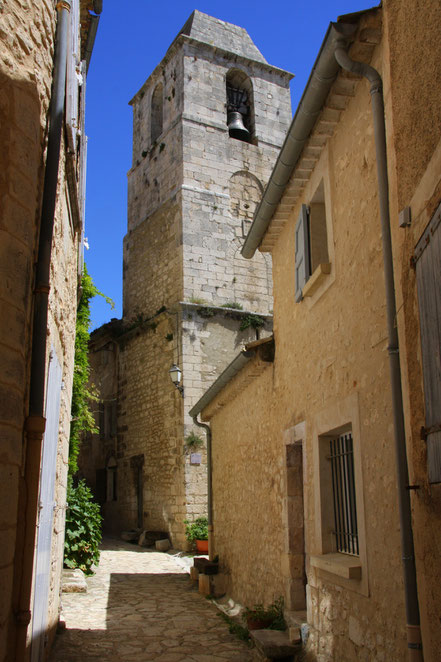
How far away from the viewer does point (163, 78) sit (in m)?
18.3

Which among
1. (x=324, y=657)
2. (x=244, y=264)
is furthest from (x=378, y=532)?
(x=244, y=264)

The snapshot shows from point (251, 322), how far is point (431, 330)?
13.1 meters

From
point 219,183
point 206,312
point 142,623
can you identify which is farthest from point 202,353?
point 142,623

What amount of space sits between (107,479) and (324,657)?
46.3ft

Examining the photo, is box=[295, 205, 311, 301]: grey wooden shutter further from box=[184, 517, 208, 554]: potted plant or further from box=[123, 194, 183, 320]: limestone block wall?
box=[123, 194, 183, 320]: limestone block wall

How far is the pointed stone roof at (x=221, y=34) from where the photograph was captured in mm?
18016

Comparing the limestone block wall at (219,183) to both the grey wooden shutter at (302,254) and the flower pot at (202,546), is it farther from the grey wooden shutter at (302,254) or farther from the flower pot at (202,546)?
the grey wooden shutter at (302,254)

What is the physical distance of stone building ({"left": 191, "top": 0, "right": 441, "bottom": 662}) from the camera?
9.62 ft

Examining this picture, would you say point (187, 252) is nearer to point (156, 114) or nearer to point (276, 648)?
point (156, 114)

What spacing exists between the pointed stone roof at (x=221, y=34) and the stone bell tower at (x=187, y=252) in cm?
5

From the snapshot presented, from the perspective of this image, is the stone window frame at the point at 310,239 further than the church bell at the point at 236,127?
No

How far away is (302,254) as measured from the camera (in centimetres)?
565

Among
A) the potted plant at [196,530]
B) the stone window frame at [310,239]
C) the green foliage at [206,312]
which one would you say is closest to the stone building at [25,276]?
the stone window frame at [310,239]

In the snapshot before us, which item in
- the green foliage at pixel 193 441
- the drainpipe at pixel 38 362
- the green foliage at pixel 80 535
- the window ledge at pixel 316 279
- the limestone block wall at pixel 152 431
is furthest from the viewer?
the limestone block wall at pixel 152 431
